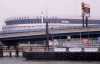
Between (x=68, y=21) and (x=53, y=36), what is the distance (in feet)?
83.6

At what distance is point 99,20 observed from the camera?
85188 millimetres

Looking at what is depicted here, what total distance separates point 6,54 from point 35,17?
37.8m

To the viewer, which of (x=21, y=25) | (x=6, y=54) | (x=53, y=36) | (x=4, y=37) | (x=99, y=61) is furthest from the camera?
(x=21, y=25)

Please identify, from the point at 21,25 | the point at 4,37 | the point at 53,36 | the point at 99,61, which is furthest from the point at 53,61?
the point at 21,25

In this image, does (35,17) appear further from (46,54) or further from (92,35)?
(46,54)

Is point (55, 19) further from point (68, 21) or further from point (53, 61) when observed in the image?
point (53, 61)

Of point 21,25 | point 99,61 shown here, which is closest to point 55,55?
point 99,61

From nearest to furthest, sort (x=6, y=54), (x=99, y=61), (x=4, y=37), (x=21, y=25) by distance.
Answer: (x=99, y=61) < (x=6, y=54) < (x=4, y=37) < (x=21, y=25)

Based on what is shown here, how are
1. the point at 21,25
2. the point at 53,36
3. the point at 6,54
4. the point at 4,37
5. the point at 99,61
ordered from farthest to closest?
1. the point at 21,25
2. the point at 4,37
3. the point at 53,36
4. the point at 6,54
5. the point at 99,61

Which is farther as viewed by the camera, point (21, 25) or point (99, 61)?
point (21, 25)

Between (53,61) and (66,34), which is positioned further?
(66,34)

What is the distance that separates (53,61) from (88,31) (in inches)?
1055

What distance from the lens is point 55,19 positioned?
86312mm

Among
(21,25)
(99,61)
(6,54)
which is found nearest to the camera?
(99,61)
